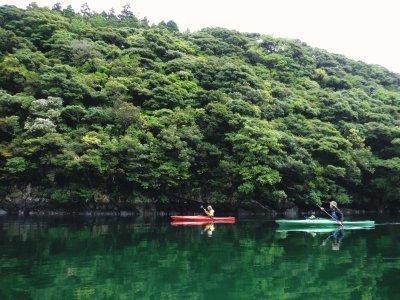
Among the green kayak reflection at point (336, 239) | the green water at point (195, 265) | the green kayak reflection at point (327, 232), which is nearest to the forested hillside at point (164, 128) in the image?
the green kayak reflection at point (327, 232)

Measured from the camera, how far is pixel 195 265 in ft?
40.3

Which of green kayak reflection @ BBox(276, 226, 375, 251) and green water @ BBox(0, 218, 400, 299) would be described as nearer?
green water @ BBox(0, 218, 400, 299)

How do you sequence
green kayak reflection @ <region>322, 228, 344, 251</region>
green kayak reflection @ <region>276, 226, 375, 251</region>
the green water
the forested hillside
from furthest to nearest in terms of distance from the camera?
1. the forested hillside
2. green kayak reflection @ <region>276, 226, 375, 251</region>
3. green kayak reflection @ <region>322, 228, 344, 251</region>
4. the green water

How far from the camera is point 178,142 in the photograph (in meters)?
30.1

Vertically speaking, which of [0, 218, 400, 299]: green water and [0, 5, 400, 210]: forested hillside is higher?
[0, 5, 400, 210]: forested hillside

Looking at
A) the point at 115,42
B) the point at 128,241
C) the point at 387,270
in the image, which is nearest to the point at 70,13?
the point at 115,42

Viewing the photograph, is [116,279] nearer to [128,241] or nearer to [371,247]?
[128,241]

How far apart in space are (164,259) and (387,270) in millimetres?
6058

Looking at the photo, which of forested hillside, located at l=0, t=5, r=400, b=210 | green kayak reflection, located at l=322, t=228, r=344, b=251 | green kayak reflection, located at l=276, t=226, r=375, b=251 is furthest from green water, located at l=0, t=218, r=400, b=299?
forested hillside, located at l=0, t=5, r=400, b=210

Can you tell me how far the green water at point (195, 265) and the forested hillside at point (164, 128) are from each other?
9948mm

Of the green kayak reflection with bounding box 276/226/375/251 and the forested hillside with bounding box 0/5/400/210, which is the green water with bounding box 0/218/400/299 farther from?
the forested hillside with bounding box 0/5/400/210

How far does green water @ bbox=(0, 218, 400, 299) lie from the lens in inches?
366

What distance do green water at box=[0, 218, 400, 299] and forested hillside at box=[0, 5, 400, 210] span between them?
9948 millimetres

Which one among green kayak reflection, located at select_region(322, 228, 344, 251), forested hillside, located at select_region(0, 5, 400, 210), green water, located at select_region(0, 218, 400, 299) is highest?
forested hillside, located at select_region(0, 5, 400, 210)
